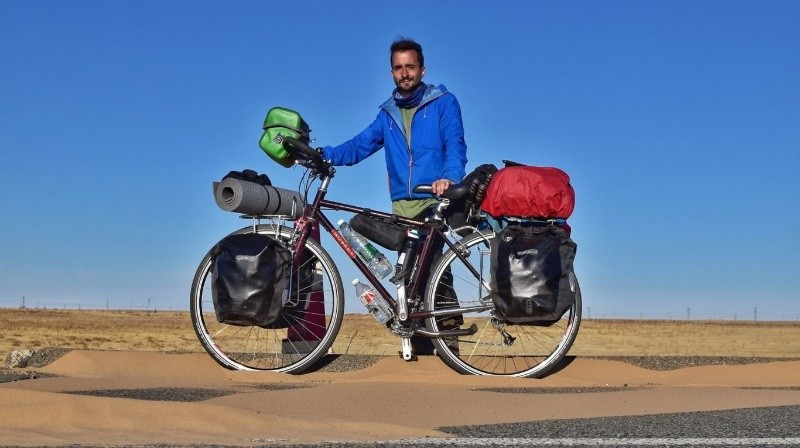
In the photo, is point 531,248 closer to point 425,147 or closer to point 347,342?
point 425,147

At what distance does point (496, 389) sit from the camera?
6969 millimetres

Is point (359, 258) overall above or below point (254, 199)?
below

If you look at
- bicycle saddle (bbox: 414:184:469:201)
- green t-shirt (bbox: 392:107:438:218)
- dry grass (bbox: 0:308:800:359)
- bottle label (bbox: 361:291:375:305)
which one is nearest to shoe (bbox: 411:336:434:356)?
bottle label (bbox: 361:291:375:305)

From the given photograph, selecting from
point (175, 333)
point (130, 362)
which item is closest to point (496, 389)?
point (130, 362)

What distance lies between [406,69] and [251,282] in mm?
1860

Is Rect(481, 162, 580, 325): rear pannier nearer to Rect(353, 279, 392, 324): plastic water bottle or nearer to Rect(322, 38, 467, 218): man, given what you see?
Rect(322, 38, 467, 218): man

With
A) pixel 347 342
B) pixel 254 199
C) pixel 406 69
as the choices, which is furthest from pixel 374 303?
pixel 347 342

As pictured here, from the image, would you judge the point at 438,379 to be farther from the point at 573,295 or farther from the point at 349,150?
the point at 349,150

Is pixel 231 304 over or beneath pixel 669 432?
over

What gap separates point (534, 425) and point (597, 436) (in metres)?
0.48

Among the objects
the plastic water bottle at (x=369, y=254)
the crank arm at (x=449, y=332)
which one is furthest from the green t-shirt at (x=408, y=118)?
the crank arm at (x=449, y=332)

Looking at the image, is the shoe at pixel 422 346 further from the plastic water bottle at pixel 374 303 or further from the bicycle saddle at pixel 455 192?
the bicycle saddle at pixel 455 192

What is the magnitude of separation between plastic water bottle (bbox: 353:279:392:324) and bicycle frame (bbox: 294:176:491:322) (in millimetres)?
43

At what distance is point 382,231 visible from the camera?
7.54m
